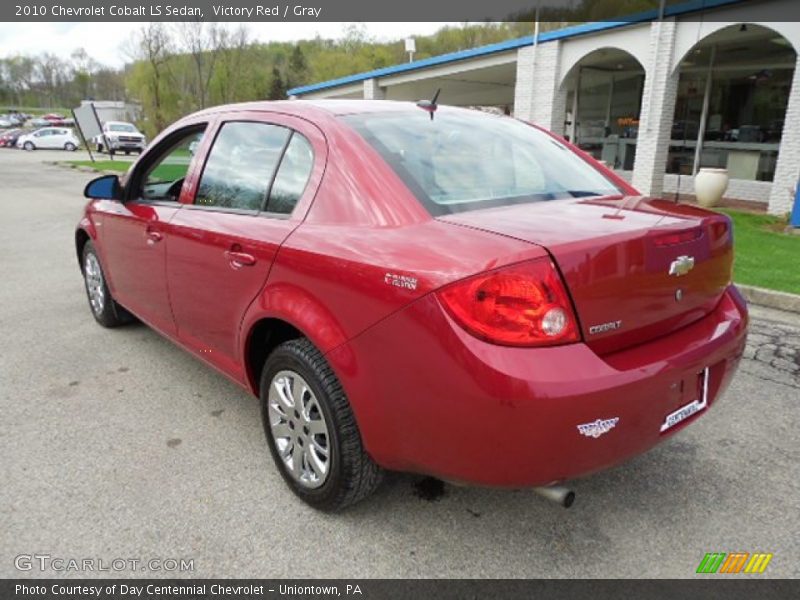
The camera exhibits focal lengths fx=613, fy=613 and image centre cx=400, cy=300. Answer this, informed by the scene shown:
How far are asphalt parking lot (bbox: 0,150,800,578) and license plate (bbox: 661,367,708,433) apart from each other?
0.53m

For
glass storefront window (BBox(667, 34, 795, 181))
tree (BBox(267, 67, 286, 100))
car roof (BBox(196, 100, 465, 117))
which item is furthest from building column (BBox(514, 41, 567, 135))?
tree (BBox(267, 67, 286, 100))

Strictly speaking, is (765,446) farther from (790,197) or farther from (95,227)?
(790,197)

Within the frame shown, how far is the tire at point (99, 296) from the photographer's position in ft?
15.3

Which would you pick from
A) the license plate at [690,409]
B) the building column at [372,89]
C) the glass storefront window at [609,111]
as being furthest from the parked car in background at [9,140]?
the license plate at [690,409]

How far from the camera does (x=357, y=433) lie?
7.52 ft

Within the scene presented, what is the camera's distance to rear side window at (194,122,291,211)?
9.27 feet

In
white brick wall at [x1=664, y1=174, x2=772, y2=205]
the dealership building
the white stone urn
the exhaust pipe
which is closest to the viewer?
the exhaust pipe

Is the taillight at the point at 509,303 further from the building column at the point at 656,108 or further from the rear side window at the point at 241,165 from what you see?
the building column at the point at 656,108

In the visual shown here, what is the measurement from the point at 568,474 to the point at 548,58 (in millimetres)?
14577

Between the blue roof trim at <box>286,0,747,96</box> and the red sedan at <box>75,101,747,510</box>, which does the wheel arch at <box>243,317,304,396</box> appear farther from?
the blue roof trim at <box>286,0,747,96</box>

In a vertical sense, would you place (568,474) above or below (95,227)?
below

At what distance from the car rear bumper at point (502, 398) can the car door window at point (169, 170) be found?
199 centimetres

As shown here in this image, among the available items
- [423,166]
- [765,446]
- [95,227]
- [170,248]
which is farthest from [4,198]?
[765,446]

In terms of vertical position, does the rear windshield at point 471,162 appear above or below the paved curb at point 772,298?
above
